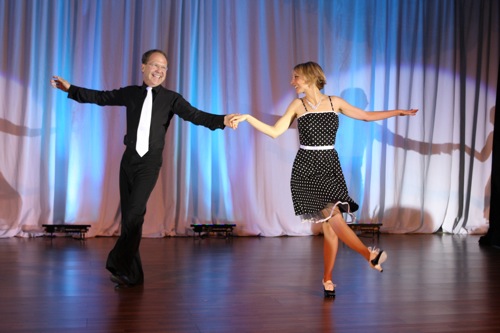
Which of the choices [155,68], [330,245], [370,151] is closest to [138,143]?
[155,68]

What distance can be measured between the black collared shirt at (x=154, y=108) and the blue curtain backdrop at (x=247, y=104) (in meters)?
3.03

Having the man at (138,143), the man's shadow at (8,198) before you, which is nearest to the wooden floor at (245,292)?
the man at (138,143)

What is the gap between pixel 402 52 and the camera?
26.4ft

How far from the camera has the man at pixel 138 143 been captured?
3.97 metres

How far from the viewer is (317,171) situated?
3855 millimetres

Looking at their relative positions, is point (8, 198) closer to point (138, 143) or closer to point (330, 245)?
point (138, 143)

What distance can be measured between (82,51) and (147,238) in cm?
216

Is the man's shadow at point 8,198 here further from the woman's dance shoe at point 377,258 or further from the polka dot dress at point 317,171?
the woman's dance shoe at point 377,258

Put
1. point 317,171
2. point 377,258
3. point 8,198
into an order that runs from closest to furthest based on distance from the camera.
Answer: point 377,258, point 317,171, point 8,198

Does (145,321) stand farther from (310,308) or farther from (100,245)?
(100,245)

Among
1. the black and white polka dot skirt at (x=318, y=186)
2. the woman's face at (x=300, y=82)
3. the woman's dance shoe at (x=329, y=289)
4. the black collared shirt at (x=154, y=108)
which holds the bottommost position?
the woman's dance shoe at (x=329, y=289)

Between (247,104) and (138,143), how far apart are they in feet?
11.9

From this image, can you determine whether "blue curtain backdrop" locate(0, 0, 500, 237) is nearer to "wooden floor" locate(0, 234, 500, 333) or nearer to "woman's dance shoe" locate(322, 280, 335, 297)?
"wooden floor" locate(0, 234, 500, 333)

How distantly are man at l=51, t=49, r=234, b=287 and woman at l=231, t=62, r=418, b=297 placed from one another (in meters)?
0.47
